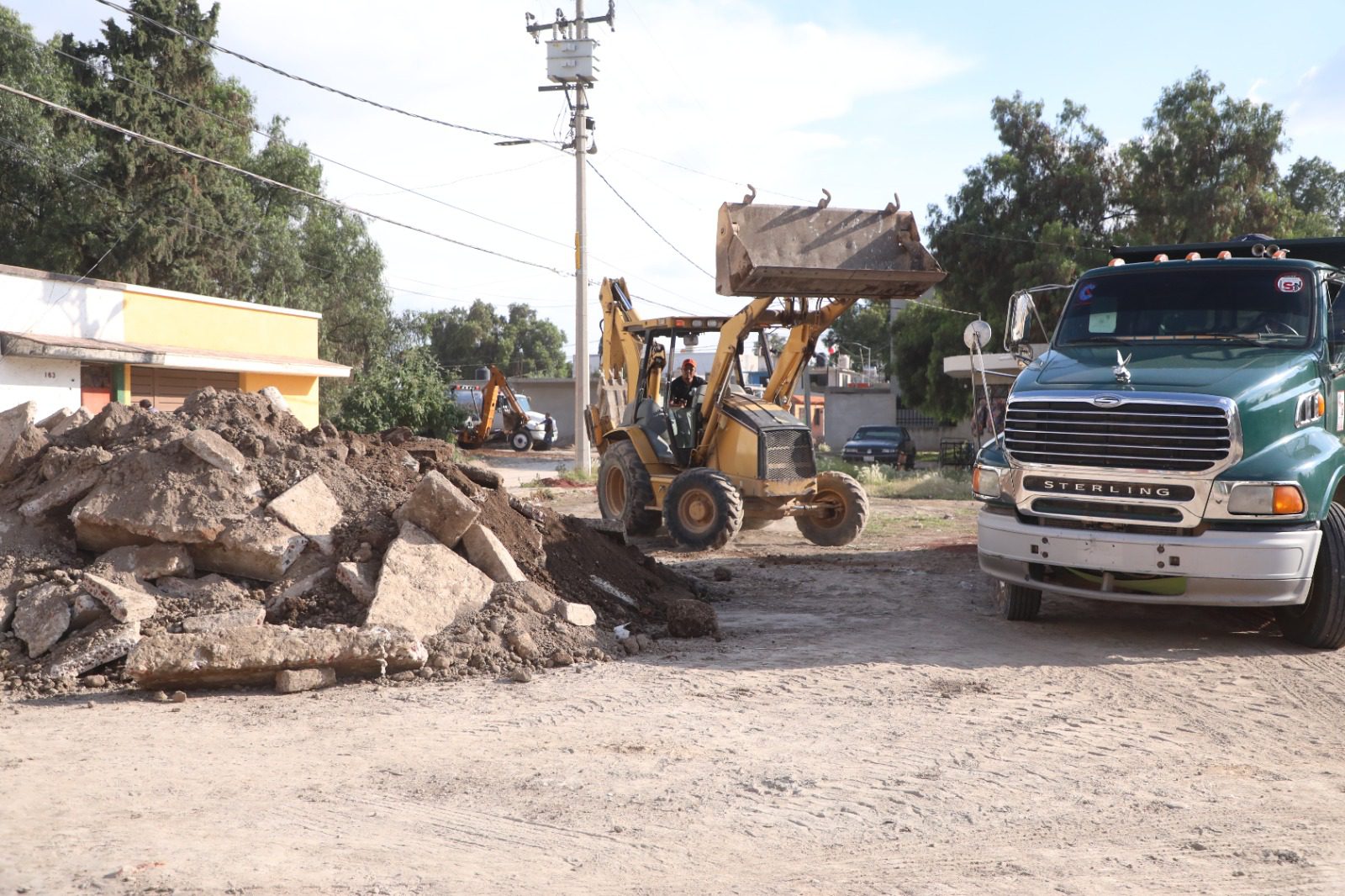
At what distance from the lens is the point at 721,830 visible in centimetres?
486

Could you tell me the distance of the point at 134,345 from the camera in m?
25.1

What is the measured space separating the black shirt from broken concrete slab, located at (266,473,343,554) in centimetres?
651

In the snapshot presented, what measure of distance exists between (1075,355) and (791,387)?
5737mm

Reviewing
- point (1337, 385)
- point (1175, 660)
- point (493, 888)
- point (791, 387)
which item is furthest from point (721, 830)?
point (791, 387)

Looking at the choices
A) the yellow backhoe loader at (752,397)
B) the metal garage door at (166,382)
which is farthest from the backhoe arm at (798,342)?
the metal garage door at (166,382)

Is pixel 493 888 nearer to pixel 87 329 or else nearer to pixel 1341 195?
pixel 87 329

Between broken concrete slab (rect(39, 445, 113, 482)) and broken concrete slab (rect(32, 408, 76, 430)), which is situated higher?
broken concrete slab (rect(32, 408, 76, 430))

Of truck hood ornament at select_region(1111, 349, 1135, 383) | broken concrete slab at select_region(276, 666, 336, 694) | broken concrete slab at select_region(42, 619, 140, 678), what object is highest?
truck hood ornament at select_region(1111, 349, 1135, 383)

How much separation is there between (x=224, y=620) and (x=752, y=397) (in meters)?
8.30

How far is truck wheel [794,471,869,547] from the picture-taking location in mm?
14477

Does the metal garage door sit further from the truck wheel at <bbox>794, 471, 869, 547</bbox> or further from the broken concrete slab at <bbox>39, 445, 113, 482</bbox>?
the broken concrete slab at <bbox>39, 445, 113, 482</bbox>

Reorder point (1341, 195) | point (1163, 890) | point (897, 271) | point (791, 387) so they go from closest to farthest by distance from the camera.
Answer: point (1163, 890), point (897, 271), point (791, 387), point (1341, 195)

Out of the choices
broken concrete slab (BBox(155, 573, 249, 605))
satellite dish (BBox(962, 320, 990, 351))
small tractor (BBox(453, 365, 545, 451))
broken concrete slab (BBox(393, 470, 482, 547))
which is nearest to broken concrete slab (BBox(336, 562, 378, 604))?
broken concrete slab (BBox(393, 470, 482, 547))

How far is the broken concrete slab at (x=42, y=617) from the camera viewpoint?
759cm
